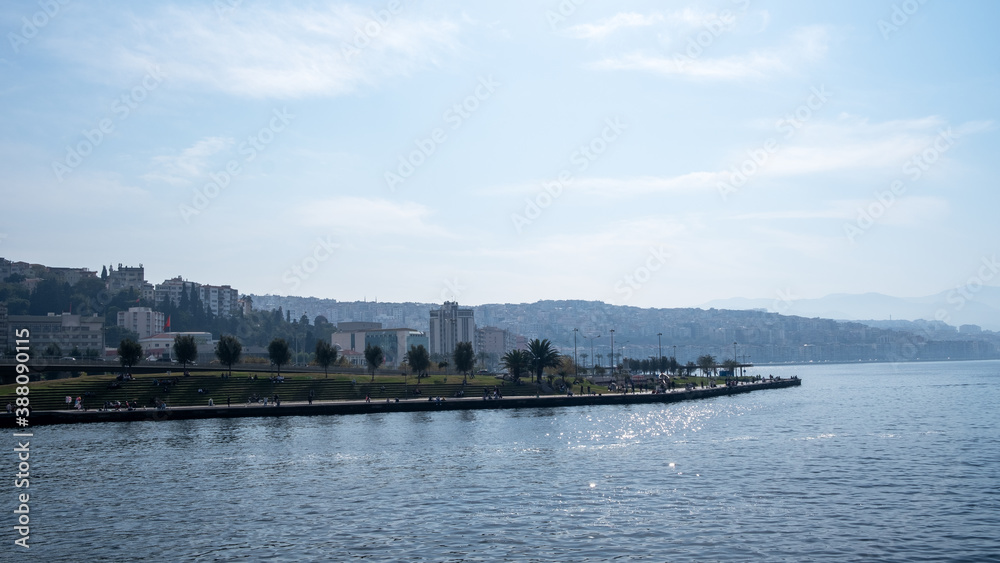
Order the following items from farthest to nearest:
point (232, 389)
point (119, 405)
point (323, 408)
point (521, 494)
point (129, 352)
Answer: point (129, 352), point (232, 389), point (323, 408), point (119, 405), point (521, 494)

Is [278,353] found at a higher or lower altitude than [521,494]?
higher

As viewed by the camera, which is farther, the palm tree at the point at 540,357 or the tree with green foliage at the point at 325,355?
the palm tree at the point at 540,357

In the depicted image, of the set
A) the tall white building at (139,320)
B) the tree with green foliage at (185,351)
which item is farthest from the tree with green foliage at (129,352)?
the tall white building at (139,320)

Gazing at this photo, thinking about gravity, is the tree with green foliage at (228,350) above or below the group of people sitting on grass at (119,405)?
above

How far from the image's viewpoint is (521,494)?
31.2m

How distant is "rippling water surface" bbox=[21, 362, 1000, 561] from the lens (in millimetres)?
23703

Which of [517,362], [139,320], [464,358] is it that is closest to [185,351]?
[464,358]

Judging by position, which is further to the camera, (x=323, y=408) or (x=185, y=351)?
(x=185, y=351)

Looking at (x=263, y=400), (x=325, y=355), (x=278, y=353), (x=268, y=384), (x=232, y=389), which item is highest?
(x=278, y=353)

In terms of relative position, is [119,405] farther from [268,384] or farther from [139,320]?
[139,320]

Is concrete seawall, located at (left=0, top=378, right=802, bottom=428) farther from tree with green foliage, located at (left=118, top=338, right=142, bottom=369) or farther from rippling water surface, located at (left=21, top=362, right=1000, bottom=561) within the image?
tree with green foliage, located at (left=118, top=338, right=142, bottom=369)

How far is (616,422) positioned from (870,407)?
28.0 metres

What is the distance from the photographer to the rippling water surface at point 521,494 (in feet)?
77.8

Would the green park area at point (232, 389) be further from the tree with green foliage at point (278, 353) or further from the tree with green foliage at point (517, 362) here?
the tree with green foliage at point (278, 353)
